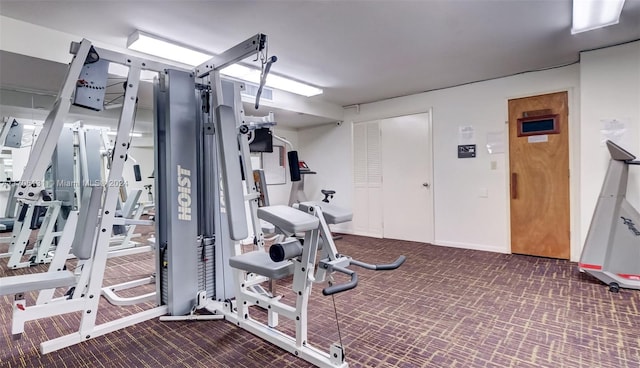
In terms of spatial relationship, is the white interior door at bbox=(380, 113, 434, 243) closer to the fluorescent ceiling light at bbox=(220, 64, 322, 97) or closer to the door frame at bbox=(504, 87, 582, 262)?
the fluorescent ceiling light at bbox=(220, 64, 322, 97)

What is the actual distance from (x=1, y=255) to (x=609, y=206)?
7698 mm

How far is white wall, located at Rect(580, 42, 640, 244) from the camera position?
3395 mm

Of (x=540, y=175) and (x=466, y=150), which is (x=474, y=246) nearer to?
(x=540, y=175)

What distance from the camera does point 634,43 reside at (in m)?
3.39

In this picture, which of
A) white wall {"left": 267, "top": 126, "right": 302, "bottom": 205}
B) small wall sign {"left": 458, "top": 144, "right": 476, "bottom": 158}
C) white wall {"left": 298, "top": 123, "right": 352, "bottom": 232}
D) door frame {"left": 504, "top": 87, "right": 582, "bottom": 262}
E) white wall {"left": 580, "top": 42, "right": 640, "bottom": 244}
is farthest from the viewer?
white wall {"left": 267, "top": 126, "right": 302, "bottom": 205}

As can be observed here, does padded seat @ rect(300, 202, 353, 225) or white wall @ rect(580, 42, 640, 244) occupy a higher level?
white wall @ rect(580, 42, 640, 244)

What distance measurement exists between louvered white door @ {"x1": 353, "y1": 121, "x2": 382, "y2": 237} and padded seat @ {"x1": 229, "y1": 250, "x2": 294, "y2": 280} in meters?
3.99

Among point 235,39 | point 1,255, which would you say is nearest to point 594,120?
point 235,39

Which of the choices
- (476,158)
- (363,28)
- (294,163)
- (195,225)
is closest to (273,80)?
(294,163)

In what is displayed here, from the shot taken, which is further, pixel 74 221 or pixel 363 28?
pixel 363 28

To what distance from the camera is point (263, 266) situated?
6.62 ft

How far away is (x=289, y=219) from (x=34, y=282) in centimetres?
173

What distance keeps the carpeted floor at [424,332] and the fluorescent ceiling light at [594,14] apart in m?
2.42

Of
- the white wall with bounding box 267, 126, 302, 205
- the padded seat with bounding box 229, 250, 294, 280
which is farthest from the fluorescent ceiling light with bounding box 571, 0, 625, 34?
the white wall with bounding box 267, 126, 302, 205
